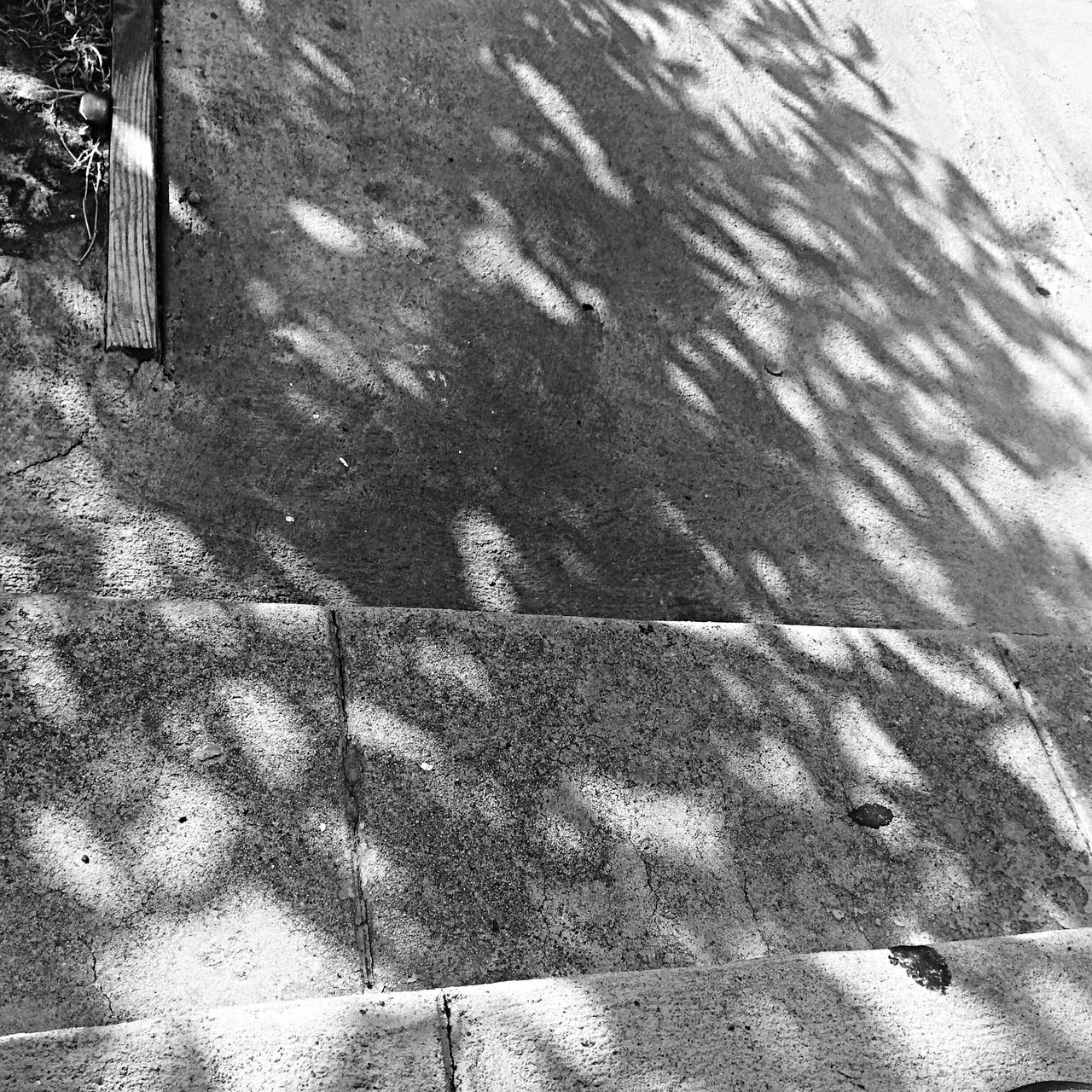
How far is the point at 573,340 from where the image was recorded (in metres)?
3.54

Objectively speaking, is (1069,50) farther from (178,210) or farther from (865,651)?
(178,210)

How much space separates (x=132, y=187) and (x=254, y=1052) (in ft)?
8.39

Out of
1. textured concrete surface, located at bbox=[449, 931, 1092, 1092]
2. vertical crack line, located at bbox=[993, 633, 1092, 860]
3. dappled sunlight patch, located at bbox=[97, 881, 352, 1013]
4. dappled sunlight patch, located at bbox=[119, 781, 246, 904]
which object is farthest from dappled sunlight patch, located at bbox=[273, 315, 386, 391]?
vertical crack line, located at bbox=[993, 633, 1092, 860]

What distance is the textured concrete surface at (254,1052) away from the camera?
6.15 feet

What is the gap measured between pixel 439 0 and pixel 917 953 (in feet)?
12.1

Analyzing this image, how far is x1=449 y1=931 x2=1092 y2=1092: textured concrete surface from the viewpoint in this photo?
6.87 ft

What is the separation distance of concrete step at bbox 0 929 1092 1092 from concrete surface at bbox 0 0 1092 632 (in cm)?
127

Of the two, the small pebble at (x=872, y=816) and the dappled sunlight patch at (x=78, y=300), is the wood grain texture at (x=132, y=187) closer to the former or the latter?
the dappled sunlight patch at (x=78, y=300)

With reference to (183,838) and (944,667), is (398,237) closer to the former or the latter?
(183,838)

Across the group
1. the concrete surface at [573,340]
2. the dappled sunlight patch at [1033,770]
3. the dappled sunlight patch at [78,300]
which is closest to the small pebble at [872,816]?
the dappled sunlight patch at [1033,770]

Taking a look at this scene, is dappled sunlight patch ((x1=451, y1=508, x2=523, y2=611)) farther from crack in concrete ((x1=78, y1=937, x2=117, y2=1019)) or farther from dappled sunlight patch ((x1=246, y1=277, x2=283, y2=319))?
crack in concrete ((x1=78, y1=937, x2=117, y2=1019))

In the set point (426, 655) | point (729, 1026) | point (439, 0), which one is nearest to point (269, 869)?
point (426, 655)

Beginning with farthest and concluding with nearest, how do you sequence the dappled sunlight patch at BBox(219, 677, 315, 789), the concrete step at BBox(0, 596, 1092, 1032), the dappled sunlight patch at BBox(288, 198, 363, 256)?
the dappled sunlight patch at BBox(288, 198, 363, 256)
the dappled sunlight patch at BBox(219, 677, 315, 789)
the concrete step at BBox(0, 596, 1092, 1032)

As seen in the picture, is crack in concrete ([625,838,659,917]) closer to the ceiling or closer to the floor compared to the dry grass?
closer to the floor
